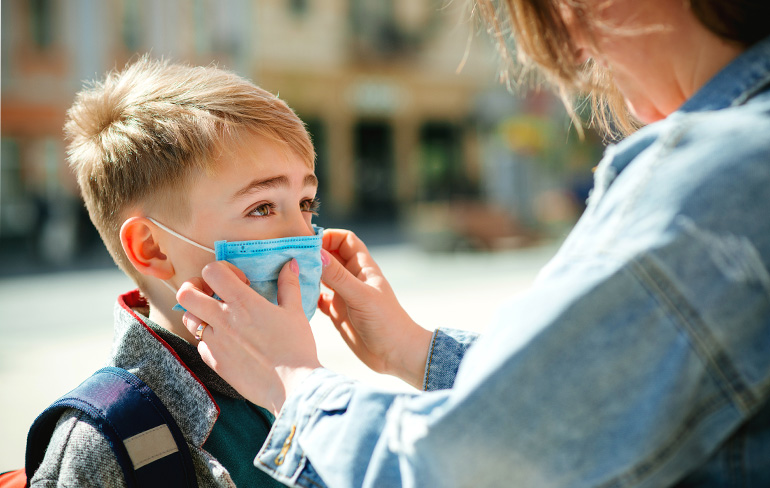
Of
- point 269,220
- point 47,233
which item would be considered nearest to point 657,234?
point 269,220

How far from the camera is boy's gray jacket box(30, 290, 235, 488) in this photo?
132 centimetres

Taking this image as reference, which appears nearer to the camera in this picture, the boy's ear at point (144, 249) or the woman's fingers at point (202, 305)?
the woman's fingers at point (202, 305)

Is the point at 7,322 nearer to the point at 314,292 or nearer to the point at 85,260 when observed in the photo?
the point at 85,260

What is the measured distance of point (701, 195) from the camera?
803 millimetres

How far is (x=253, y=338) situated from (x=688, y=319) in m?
0.74

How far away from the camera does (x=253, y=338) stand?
1.23 meters

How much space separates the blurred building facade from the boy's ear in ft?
40.3

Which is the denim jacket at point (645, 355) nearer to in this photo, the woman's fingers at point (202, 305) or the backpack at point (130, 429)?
the woman's fingers at point (202, 305)

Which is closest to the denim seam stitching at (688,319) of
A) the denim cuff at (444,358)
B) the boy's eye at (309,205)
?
the denim cuff at (444,358)

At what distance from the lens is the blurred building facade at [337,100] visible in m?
16.1

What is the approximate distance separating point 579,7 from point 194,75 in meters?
1.14

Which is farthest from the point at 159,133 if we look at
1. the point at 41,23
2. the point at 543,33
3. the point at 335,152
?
the point at 335,152

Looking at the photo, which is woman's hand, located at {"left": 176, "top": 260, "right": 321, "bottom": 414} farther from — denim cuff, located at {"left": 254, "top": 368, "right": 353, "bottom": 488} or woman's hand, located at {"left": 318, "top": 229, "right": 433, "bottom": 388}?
woman's hand, located at {"left": 318, "top": 229, "right": 433, "bottom": 388}

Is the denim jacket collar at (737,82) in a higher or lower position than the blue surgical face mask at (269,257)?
higher
